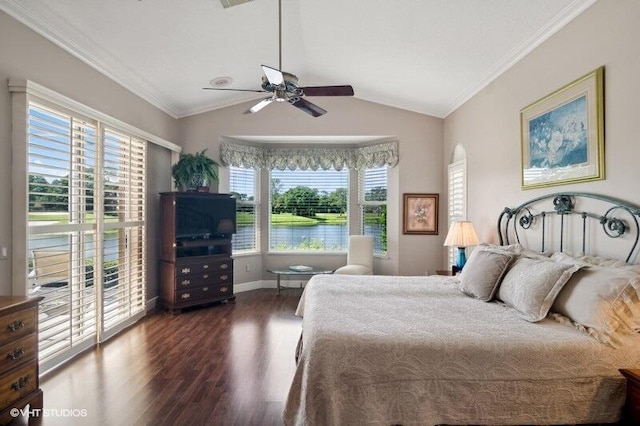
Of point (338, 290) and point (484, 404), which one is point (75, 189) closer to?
point (338, 290)

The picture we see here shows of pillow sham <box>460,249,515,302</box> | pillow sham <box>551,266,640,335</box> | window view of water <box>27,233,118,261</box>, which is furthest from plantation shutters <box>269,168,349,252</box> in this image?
pillow sham <box>551,266,640,335</box>

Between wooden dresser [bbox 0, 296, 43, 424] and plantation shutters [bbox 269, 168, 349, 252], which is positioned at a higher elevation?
plantation shutters [bbox 269, 168, 349, 252]

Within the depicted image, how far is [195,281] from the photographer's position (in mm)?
4613

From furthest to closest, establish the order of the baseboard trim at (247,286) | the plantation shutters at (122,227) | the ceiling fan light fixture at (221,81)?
the baseboard trim at (247,286)
the ceiling fan light fixture at (221,81)
the plantation shutters at (122,227)

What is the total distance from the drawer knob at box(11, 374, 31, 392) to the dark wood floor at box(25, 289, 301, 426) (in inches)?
11.2

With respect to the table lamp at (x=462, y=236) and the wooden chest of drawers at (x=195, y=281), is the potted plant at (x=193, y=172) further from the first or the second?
the table lamp at (x=462, y=236)

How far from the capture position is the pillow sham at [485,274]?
262 centimetres

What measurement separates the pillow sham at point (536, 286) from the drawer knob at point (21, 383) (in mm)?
3193

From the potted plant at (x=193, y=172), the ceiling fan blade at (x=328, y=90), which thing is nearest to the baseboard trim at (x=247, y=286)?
the potted plant at (x=193, y=172)

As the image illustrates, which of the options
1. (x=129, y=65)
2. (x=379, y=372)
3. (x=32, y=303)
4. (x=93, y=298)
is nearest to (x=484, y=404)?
(x=379, y=372)

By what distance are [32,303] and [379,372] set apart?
7.34 feet

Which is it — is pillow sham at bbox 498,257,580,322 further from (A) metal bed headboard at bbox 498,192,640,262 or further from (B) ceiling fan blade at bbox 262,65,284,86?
(B) ceiling fan blade at bbox 262,65,284,86

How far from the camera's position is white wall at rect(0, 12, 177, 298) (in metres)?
2.44

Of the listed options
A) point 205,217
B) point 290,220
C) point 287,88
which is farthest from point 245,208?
point 287,88
